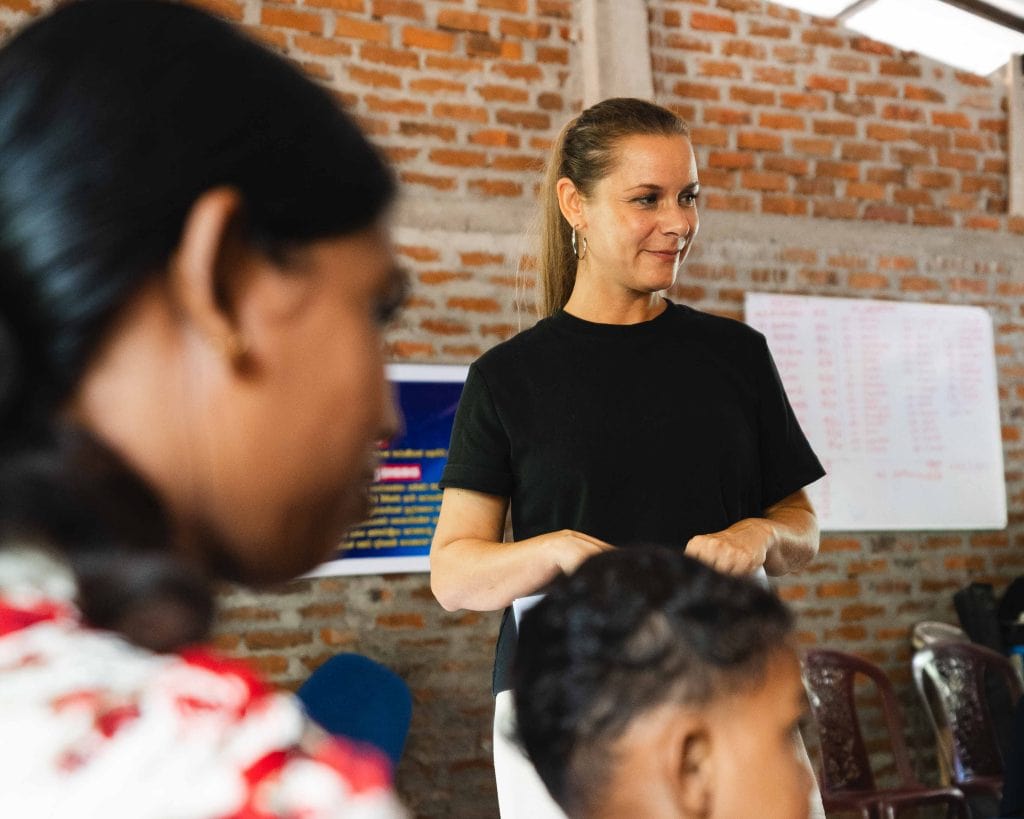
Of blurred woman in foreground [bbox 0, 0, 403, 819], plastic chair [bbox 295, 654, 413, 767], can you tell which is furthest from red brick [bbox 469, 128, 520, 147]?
blurred woman in foreground [bbox 0, 0, 403, 819]

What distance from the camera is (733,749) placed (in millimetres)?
1157

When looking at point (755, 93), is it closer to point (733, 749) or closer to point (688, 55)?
point (688, 55)

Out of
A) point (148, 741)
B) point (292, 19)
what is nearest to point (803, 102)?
point (292, 19)

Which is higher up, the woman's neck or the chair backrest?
the woman's neck

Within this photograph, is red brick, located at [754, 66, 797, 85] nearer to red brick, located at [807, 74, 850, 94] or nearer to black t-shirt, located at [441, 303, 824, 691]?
red brick, located at [807, 74, 850, 94]

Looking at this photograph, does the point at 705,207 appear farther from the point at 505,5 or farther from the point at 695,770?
the point at 695,770

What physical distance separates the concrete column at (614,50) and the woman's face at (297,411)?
3879 millimetres

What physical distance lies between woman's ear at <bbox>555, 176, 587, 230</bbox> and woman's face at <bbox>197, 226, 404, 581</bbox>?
4.74 ft

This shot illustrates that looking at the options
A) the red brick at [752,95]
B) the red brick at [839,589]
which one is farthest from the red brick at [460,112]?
the red brick at [839,589]

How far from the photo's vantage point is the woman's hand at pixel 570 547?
1.49 meters

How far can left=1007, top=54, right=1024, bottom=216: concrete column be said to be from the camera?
16.4 feet

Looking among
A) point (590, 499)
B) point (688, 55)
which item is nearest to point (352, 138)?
point (590, 499)

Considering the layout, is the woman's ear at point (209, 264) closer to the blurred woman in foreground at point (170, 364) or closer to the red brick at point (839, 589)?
the blurred woman in foreground at point (170, 364)

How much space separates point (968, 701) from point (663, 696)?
339 cm
